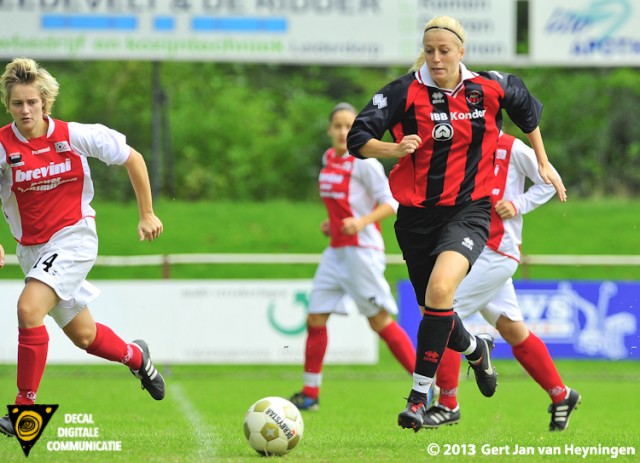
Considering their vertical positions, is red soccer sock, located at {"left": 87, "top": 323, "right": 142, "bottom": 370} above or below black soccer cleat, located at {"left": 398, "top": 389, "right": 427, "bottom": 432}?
above

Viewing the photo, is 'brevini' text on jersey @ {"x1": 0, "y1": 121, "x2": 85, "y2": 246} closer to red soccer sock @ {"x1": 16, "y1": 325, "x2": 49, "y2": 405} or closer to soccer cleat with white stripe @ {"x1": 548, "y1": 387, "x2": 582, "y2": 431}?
red soccer sock @ {"x1": 16, "y1": 325, "x2": 49, "y2": 405}

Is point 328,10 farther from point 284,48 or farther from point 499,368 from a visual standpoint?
point 499,368

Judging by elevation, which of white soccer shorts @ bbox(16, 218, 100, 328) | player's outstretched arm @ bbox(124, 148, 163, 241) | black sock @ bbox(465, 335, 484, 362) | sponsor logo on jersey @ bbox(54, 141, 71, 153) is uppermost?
sponsor logo on jersey @ bbox(54, 141, 71, 153)

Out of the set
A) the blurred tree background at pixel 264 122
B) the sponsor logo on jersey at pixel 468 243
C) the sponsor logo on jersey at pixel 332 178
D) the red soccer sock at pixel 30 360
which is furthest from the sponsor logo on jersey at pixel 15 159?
the blurred tree background at pixel 264 122

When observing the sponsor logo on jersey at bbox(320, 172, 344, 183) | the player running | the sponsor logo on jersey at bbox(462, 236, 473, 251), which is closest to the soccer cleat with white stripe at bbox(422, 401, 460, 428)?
the player running

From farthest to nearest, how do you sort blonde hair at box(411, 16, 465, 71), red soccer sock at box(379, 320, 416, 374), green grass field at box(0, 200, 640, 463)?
red soccer sock at box(379, 320, 416, 374) → blonde hair at box(411, 16, 465, 71) → green grass field at box(0, 200, 640, 463)

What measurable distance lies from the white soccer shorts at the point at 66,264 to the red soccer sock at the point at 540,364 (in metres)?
2.80

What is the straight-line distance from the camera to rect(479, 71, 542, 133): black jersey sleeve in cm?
638

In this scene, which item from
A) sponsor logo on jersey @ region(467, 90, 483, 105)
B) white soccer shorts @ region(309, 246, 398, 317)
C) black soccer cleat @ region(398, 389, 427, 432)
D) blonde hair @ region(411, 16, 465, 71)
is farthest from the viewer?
white soccer shorts @ region(309, 246, 398, 317)

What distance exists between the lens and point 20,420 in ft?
19.5

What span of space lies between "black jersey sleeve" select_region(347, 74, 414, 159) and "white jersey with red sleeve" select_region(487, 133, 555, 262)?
1282 millimetres

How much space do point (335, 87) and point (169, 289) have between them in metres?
17.6

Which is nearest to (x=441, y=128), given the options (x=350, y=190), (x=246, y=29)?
(x=350, y=190)

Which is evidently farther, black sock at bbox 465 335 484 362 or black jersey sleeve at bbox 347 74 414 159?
black sock at bbox 465 335 484 362
